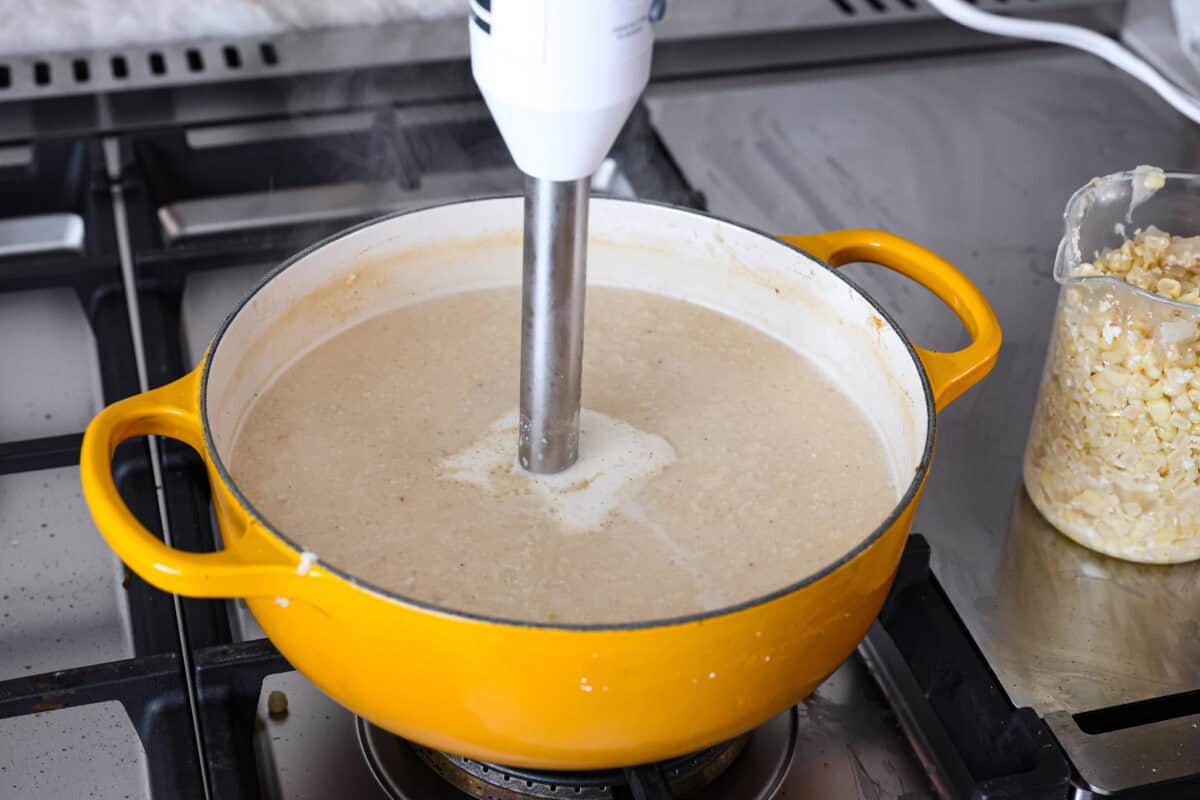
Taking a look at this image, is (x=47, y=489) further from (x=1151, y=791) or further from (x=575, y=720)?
(x=1151, y=791)

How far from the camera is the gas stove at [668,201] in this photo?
0.57 metres

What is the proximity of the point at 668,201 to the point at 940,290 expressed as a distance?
277mm

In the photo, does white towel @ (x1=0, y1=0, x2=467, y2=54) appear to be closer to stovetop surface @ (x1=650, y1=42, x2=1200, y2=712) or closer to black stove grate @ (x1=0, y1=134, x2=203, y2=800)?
black stove grate @ (x1=0, y1=134, x2=203, y2=800)

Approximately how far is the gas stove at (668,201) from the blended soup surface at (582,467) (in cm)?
7

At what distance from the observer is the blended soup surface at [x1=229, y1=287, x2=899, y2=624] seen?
0.54m

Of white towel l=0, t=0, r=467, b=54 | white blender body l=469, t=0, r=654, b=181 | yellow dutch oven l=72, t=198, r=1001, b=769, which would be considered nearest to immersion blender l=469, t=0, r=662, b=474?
white blender body l=469, t=0, r=654, b=181

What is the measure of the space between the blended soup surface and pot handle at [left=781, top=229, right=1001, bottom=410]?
0.06 m

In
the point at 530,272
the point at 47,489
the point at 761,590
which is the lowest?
the point at 47,489

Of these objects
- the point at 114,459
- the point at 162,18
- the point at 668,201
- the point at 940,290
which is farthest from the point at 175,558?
the point at 162,18

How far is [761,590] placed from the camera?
54 cm

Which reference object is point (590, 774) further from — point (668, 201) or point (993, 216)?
point (993, 216)

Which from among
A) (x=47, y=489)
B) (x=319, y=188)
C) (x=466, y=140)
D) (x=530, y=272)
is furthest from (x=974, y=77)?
(x=47, y=489)

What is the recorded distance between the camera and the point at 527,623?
1.41ft

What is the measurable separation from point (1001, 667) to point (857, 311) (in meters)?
0.18
